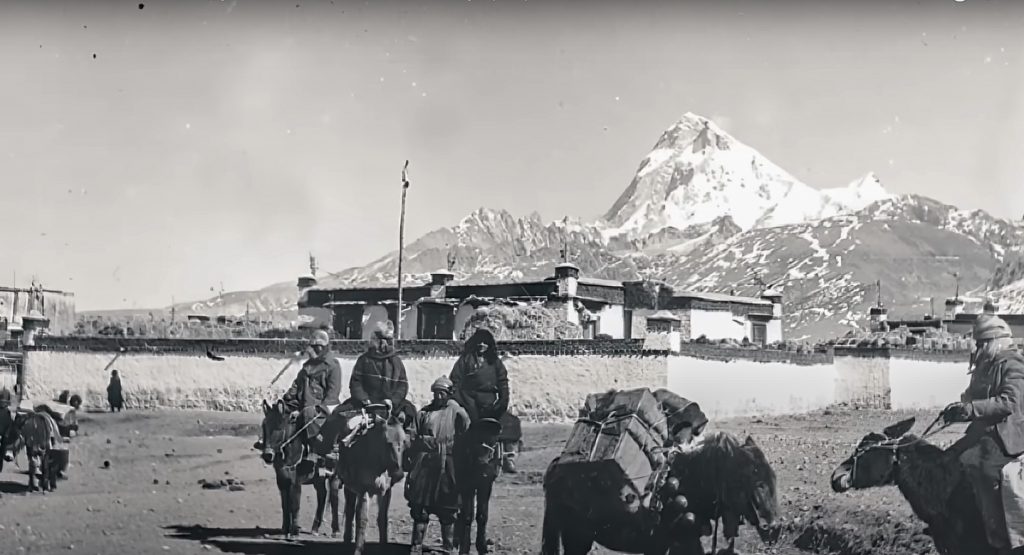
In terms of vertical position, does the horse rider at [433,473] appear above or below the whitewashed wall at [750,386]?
below

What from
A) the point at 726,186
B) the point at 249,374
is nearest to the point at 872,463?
the point at 726,186

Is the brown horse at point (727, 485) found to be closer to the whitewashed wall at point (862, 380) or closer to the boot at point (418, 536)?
the boot at point (418, 536)

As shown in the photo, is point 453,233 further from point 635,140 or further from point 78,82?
point 78,82

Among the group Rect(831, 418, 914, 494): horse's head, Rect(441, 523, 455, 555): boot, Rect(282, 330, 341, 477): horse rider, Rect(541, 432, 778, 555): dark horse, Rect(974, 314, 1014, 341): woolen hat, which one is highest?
Rect(974, 314, 1014, 341): woolen hat

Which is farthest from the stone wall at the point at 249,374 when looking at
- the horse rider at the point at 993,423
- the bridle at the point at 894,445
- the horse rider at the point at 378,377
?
the horse rider at the point at 993,423

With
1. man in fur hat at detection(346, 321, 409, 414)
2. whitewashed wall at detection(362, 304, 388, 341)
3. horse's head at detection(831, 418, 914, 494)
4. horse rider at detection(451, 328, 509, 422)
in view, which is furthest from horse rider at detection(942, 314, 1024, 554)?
whitewashed wall at detection(362, 304, 388, 341)

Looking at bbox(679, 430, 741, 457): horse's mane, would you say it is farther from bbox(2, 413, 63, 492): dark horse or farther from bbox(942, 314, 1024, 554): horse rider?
bbox(2, 413, 63, 492): dark horse

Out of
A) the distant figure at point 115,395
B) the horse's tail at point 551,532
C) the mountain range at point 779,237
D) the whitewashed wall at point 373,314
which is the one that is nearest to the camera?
the horse's tail at point 551,532
